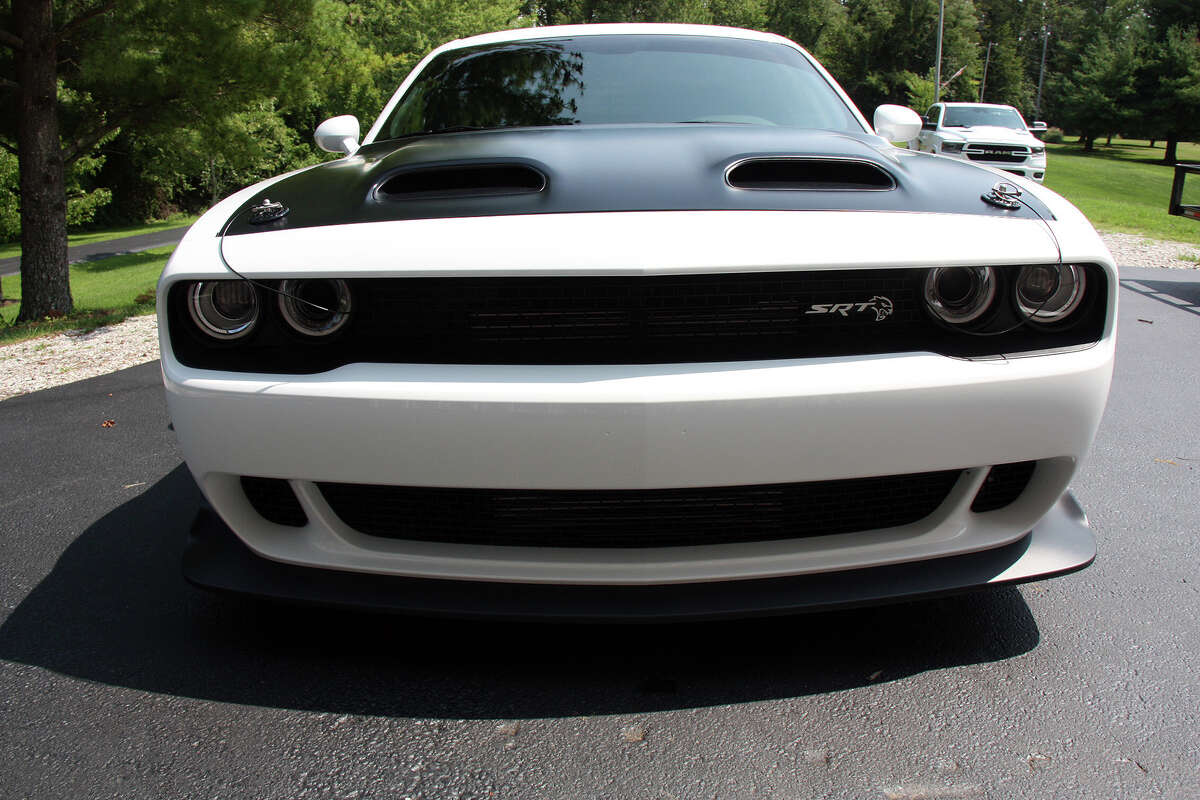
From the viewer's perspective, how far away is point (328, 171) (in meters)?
2.21

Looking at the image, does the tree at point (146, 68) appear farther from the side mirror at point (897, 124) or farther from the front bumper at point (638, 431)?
the front bumper at point (638, 431)

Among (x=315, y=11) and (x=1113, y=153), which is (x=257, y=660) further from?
(x=1113, y=153)

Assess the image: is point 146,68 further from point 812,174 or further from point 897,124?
point 812,174

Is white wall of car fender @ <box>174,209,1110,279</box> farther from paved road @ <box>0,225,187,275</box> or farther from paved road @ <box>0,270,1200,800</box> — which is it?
paved road @ <box>0,225,187,275</box>

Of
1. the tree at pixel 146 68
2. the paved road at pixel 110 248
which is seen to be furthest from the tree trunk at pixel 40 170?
the paved road at pixel 110 248

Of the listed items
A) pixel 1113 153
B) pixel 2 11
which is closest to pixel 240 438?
pixel 2 11

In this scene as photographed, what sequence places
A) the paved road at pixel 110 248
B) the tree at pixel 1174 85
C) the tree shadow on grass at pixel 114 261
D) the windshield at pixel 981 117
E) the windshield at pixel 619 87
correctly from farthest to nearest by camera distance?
1. the tree at pixel 1174 85
2. the paved road at pixel 110 248
3. the tree shadow on grass at pixel 114 261
4. the windshield at pixel 981 117
5. the windshield at pixel 619 87

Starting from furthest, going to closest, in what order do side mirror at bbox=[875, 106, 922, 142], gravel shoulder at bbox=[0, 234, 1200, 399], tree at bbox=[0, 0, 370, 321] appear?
tree at bbox=[0, 0, 370, 321]
gravel shoulder at bbox=[0, 234, 1200, 399]
side mirror at bbox=[875, 106, 922, 142]

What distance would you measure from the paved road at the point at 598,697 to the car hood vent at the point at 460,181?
990 mm

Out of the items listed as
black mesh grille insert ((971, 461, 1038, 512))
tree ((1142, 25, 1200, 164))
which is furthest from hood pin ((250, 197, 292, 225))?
tree ((1142, 25, 1200, 164))

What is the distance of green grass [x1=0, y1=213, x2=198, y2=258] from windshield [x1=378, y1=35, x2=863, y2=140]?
28.5 meters

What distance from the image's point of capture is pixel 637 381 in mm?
1589

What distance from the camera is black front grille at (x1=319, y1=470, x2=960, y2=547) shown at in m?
1.76

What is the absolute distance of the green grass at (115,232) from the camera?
29.3 metres
